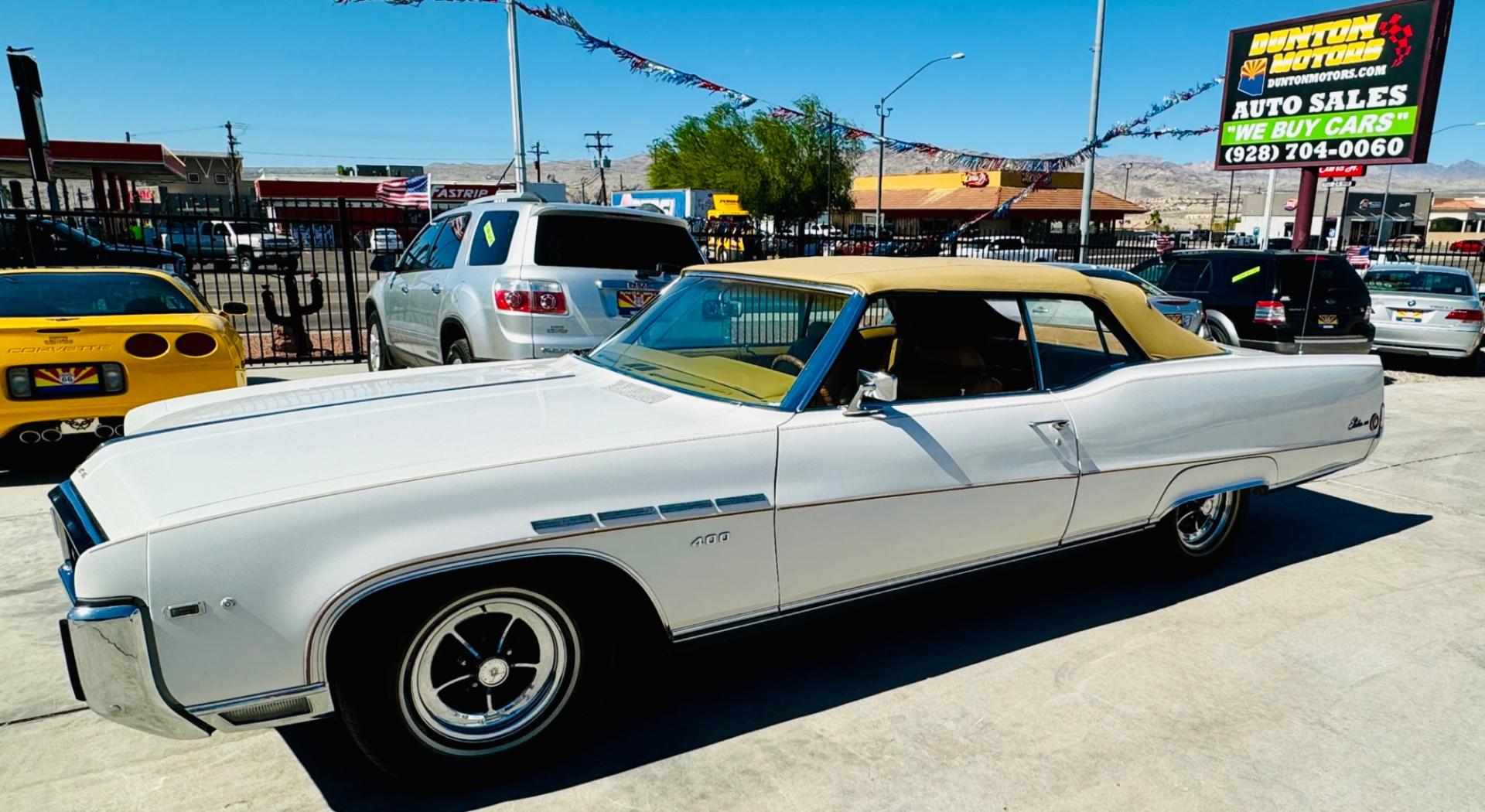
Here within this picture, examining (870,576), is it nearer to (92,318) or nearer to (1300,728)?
(1300,728)

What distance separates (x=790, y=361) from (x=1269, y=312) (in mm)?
8857

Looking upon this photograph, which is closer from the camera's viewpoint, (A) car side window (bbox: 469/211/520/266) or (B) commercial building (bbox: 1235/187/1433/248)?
(A) car side window (bbox: 469/211/520/266)

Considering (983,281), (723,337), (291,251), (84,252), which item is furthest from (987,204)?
(723,337)

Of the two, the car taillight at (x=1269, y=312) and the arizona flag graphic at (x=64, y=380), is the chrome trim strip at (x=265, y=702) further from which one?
the car taillight at (x=1269, y=312)

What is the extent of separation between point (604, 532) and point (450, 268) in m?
5.18

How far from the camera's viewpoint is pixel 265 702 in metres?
2.32

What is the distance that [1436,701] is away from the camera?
337 cm

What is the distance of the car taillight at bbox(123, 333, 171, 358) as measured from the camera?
18.3ft

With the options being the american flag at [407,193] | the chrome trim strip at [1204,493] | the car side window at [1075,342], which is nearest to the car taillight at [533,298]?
the car side window at [1075,342]

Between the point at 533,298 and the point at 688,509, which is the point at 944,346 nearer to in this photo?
the point at 688,509

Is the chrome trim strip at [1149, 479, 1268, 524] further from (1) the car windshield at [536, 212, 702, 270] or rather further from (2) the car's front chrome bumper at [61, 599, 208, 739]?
(1) the car windshield at [536, 212, 702, 270]

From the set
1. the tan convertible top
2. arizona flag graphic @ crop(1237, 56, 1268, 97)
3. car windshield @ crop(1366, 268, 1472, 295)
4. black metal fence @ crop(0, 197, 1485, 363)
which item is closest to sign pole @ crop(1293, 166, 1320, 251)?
car windshield @ crop(1366, 268, 1472, 295)

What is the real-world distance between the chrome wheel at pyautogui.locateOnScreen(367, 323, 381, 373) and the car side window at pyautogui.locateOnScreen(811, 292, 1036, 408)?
6.75 metres

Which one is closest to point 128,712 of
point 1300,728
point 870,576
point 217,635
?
point 217,635
